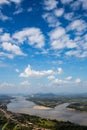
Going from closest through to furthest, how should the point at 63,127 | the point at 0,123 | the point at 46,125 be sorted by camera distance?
the point at 63,127 → the point at 46,125 → the point at 0,123

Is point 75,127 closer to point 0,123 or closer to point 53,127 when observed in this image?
point 53,127

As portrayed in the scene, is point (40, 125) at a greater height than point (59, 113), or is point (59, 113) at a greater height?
point (59, 113)

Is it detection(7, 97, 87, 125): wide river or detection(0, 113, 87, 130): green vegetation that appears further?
detection(7, 97, 87, 125): wide river

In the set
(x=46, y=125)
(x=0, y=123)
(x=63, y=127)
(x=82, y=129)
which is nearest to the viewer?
(x=82, y=129)

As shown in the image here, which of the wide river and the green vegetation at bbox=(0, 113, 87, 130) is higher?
the wide river

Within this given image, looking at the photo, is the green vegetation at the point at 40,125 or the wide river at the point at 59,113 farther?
the wide river at the point at 59,113

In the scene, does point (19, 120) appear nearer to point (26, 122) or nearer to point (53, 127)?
point (26, 122)

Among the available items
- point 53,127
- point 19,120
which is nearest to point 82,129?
point 53,127

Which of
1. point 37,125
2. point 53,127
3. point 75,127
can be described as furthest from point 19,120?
point 75,127

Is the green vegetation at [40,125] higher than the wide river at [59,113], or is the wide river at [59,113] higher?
the wide river at [59,113]

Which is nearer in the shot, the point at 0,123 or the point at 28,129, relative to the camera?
the point at 28,129

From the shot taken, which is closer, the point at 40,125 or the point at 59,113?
the point at 40,125
